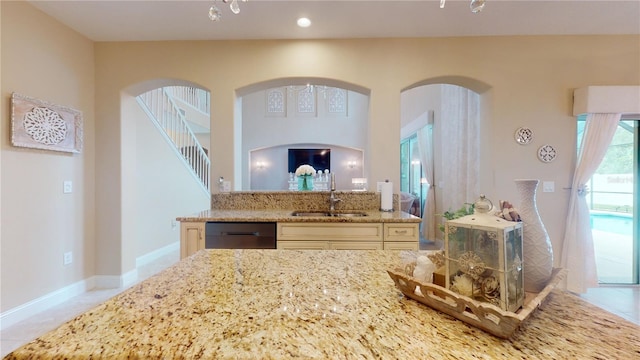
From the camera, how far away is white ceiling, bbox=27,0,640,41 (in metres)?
2.50

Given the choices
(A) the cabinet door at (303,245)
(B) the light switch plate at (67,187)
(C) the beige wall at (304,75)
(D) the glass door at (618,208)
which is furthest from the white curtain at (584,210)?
(B) the light switch plate at (67,187)

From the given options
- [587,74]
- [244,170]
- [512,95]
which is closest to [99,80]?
[512,95]

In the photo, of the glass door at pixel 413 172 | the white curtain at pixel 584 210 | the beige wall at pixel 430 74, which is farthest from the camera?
the glass door at pixel 413 172

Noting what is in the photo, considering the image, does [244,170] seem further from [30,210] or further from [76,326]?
[76,326]

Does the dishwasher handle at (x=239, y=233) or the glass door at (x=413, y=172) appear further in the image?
the glass door at (x=413, y=172)

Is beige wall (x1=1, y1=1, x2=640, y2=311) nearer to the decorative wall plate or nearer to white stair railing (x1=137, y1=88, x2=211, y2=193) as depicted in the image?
the decorative wall plate

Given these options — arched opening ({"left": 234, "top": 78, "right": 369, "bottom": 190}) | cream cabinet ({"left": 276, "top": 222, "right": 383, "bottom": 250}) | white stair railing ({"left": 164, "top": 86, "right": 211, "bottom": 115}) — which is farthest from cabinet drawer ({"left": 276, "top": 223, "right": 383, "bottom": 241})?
arched opening ({"left": 234, "top": 78, "right": 369, "bottom": 190})

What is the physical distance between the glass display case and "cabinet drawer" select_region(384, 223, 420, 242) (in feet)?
5.82

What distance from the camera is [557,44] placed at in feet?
9.80

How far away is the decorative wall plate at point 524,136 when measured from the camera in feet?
9.84

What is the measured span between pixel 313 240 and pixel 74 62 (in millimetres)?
3068

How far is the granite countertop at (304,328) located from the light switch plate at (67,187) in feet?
8.93

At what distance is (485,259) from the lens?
703 mm

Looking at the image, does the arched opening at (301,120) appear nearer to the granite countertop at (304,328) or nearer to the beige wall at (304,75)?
the beige wall at (304,75)
